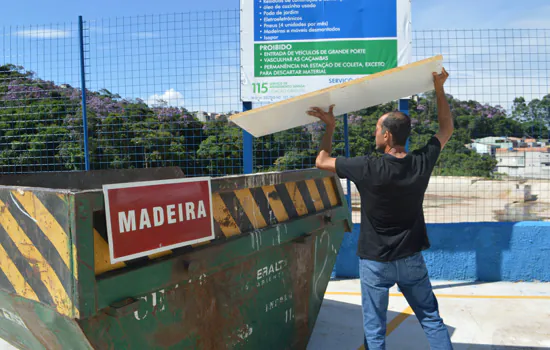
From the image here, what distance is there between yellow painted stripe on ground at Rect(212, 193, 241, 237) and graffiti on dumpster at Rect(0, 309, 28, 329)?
1.10 m

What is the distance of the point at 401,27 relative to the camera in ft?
18.2

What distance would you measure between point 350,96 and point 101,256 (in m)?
2.03

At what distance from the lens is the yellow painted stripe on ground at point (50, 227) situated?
1.75 metres

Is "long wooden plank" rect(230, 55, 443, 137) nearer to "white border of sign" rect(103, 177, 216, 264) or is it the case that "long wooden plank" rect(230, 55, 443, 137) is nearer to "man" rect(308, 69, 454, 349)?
"man" rect(308, 69, 454, 349)

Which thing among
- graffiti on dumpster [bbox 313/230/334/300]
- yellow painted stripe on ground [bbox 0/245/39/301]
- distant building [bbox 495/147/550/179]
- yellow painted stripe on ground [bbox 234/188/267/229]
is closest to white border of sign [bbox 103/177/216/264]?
yellow painted stripe on ground [bbox 234/188/267/229]

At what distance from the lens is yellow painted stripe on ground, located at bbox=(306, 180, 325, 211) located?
11.1ft

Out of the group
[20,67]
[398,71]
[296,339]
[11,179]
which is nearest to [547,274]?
[296,339]

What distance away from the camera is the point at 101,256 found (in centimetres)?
189

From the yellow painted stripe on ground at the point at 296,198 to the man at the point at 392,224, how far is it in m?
0.38

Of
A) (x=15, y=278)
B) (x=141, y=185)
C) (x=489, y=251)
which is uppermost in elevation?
(x=141, y=185)

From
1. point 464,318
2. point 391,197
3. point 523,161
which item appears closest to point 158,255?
point 391,197

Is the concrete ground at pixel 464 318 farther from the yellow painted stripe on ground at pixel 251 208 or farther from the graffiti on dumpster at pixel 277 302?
the yellow painted stripe on ground at pixel 251 208

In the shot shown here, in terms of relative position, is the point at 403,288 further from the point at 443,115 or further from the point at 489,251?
the point at 489,251

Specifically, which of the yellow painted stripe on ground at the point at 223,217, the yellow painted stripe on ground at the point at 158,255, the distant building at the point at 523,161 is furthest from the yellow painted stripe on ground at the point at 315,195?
the distant building at the point at 523,161
